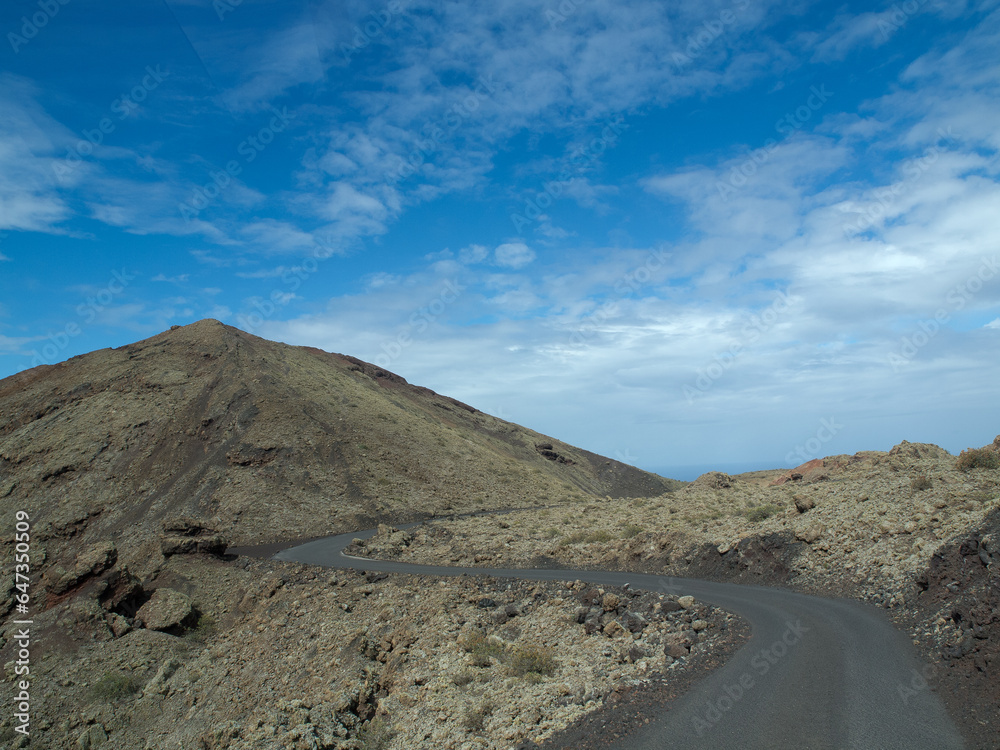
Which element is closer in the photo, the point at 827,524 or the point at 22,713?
the point at 22,713

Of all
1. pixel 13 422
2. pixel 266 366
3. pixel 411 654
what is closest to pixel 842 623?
pixel 411 654

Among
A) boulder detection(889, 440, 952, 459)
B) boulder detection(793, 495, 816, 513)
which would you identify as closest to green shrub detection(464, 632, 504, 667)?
boulder detection(793, 495, 816, 513)

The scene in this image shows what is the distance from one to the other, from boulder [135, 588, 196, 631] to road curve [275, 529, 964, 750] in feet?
60.5

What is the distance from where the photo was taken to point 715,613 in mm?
15719

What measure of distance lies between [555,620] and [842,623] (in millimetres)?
7845

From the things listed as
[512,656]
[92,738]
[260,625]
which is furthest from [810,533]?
[92,738]

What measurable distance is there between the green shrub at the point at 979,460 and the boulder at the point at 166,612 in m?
33.7

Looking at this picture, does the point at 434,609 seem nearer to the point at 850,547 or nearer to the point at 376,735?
the point at 376,735

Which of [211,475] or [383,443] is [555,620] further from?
[383,443]

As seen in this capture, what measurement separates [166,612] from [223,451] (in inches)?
1400

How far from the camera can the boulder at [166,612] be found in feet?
66.2

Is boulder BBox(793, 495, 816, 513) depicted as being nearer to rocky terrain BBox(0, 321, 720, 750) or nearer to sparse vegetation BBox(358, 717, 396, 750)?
rocky terrain BBox(0, 321, 720, 750)

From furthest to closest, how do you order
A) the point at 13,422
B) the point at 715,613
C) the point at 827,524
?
1. the point at 13,422
2. the point at 827,524
3. the point at 715,613

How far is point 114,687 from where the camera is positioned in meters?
15.8
